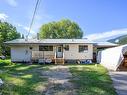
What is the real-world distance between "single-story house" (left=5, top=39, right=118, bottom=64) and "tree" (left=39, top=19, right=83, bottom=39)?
91.3 feet

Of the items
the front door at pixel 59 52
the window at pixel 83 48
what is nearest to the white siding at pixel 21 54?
the front door at pixel 59 52

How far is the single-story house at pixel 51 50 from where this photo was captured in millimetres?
30391

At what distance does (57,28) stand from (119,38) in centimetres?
1792

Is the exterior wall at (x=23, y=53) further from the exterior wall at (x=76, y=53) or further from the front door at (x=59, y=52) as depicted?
the exterior wall at (x=76, y=53)

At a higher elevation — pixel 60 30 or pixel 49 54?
pixel 60 30

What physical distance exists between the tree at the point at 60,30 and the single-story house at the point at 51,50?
27.8 metres

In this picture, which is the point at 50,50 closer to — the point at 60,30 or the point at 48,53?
the point at 48,53

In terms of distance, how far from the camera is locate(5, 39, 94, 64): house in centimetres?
3039

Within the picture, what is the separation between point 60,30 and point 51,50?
29.6m

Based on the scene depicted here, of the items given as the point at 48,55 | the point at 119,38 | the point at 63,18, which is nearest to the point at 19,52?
the point at 48,55

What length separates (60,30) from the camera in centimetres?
6047

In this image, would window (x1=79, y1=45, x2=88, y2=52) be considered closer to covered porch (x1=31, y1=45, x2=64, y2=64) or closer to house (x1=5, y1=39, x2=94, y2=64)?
house (x1=5, y1=39, x2=94, y2=64)

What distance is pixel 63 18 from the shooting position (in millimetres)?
63094

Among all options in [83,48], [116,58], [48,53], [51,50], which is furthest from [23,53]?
[116,58]
